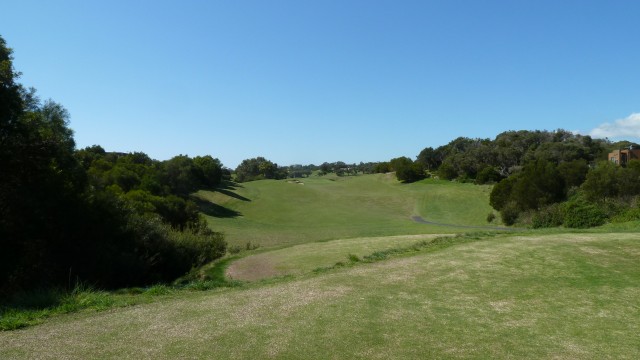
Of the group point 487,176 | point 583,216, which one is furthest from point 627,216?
point 487,176

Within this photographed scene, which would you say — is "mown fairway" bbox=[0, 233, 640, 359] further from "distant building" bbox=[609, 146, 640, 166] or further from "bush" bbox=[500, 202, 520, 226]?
"distant building" bbox=[609, 146, 640, 166]

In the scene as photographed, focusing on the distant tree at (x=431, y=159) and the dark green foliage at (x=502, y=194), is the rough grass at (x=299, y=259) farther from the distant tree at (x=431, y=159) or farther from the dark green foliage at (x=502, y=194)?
the distant tree at (x=431, y=159)

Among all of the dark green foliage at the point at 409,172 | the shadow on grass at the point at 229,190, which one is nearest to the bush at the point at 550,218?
the shadow on grass at the point at 229,190

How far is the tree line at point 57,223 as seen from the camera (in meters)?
18.7

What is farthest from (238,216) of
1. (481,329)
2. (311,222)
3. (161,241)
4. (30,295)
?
(481,329)

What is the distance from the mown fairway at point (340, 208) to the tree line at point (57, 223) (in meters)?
19.1

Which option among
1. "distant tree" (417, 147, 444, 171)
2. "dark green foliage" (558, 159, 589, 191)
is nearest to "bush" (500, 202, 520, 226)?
"dark green foliage" (558, 159, 589, 191)

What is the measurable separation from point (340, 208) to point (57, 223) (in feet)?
206

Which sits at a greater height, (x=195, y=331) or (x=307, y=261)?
(x=195, y=331)

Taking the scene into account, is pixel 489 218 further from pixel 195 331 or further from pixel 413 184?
pixel 195 331

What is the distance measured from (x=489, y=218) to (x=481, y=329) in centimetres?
5758

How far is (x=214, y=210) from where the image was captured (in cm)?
7350

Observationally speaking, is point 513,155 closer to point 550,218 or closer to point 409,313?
point 550,218

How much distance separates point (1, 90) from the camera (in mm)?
18359
